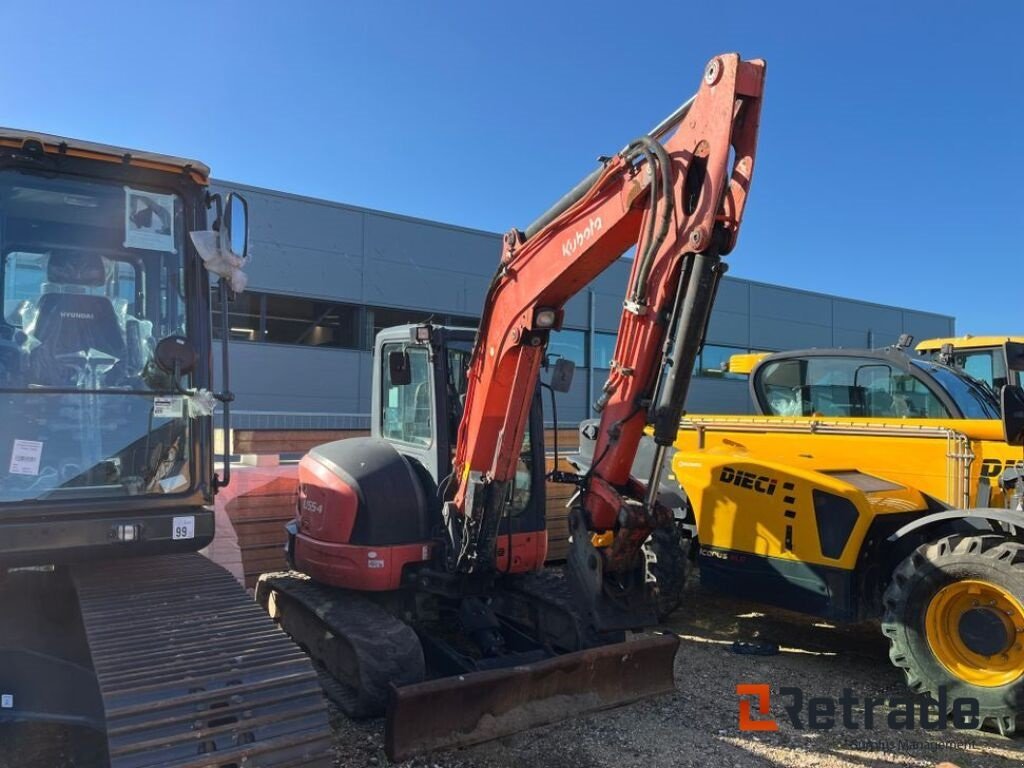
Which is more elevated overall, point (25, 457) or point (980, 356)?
point (980, 356)

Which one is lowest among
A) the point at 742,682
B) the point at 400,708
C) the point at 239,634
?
the point at 742,682

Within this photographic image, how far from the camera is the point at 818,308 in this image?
26.7 m

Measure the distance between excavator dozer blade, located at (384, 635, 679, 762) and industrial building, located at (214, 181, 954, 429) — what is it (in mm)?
10359

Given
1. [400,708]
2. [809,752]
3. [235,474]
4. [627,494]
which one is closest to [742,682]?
[809,752]

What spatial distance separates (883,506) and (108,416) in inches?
182

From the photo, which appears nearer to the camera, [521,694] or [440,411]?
[521,694]

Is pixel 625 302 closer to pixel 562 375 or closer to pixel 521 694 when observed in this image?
pixel 562 375

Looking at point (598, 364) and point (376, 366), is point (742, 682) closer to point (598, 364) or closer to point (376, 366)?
point (376, 366)

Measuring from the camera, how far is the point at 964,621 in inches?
179

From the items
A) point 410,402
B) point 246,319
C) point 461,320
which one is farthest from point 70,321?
point 461,320

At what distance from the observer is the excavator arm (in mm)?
3582

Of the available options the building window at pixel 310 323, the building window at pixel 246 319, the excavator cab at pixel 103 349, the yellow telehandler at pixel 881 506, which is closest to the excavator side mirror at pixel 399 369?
the excavator cab at pixel 103 349

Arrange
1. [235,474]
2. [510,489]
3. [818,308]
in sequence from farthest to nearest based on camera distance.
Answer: [818,308] < [235,474] < [510,489]

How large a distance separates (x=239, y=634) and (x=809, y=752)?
117 inches
